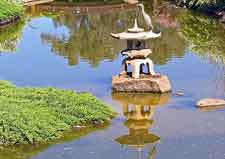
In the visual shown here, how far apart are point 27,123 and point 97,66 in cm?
827

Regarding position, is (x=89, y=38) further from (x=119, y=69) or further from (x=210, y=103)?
(x=210, y=103)

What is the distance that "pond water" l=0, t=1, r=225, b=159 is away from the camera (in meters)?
11.8

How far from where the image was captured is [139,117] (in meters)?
13.9

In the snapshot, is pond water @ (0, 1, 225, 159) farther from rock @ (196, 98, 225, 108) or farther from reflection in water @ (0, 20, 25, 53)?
rock @ (196, 98, 225, 108)

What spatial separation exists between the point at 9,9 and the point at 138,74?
1524cm

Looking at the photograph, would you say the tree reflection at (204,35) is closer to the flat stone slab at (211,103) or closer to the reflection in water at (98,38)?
the reflection in water at (98,38)

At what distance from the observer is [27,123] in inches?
469

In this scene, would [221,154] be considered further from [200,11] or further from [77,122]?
[200,11]

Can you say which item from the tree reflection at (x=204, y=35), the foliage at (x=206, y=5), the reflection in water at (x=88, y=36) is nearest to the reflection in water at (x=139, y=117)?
the reflection in water at (x=88, y=36)

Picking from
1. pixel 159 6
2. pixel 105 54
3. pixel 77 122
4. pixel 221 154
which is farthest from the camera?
pixel 159 6

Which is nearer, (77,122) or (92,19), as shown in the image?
(77,122)

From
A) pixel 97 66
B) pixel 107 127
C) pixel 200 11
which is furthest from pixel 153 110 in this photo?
pixel 200 11

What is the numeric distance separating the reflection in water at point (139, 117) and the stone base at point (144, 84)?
182 millimetres

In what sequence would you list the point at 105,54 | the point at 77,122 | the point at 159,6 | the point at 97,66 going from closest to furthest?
the point at 77,122 → the point at 97,66 → the point at 105,54 → the point at 159,6
